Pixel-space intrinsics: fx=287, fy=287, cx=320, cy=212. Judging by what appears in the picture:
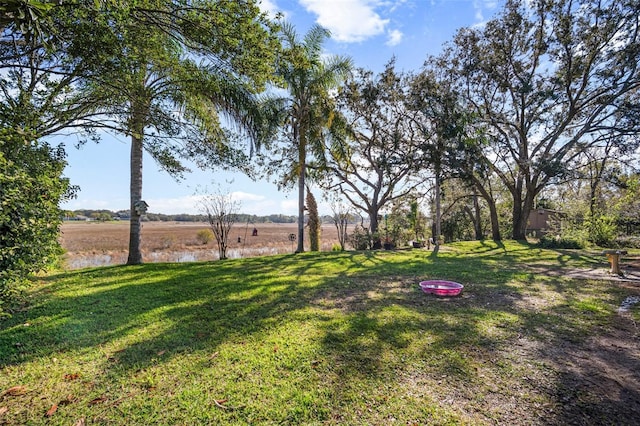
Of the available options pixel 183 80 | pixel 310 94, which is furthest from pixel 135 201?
pixel 310 94

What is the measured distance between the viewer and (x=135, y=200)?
29.1ft

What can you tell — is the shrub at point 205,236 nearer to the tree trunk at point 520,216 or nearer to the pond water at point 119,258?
the pond water at point 119,258

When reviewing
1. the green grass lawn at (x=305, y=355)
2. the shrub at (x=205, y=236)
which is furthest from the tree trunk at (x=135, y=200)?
the shrub at (x=205, y=236)

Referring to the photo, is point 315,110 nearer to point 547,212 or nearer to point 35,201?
point 35,201

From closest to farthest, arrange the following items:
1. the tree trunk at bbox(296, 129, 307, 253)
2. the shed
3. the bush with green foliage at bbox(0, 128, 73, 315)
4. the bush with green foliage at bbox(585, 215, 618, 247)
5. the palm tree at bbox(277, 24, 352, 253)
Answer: the bush with green foliage at bbox(0, 128, 73, 315) → the palm tree at bbox(277, 24, 352, 253) → the tree trunk at bbox(296, 129, 307, 253) → the bush with green foliage at bbox(585, 215, 618, 247) → the shed

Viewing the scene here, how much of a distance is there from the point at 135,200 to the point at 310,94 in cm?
759

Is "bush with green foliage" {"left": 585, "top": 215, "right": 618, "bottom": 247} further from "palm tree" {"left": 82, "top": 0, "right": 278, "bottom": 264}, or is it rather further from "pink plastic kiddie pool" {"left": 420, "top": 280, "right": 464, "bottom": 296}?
"palm tree" {"left": 82, "top": 0, "right": 278, "bottom": 264}

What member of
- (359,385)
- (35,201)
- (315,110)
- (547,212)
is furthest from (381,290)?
(547,212)

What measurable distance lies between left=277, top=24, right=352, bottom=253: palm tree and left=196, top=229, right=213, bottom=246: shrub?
1037 cm

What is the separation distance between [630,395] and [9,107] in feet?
25.3

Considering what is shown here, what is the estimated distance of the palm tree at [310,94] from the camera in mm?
11438

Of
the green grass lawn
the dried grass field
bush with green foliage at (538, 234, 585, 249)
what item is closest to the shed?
bush with green foliage at (538, 234, 585, 249)

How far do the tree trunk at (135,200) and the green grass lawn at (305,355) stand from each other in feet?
10.4

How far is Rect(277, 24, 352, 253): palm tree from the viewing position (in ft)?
37.5
